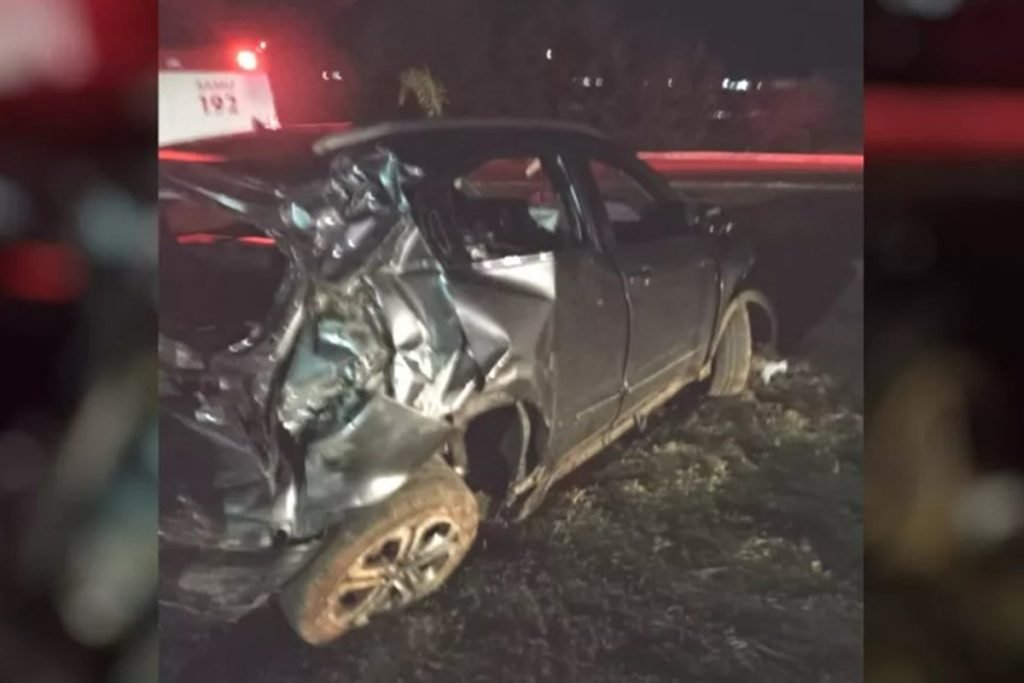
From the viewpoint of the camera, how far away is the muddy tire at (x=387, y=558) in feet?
2.17

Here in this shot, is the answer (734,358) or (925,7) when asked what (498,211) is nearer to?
(734,358)

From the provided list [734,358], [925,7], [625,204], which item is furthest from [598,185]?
[925,7]

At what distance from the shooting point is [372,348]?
2.14 ft

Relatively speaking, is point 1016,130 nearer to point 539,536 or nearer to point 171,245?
point 539,536

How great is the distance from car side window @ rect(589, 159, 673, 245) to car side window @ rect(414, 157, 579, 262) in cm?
2

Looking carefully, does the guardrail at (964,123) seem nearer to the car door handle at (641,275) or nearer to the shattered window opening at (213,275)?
the car door handle at (641,275)

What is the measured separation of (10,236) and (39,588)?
0.21m

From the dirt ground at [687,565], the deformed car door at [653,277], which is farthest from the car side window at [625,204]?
the dirt ground at [687,565]

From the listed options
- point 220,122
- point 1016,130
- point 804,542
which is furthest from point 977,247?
point 220,122

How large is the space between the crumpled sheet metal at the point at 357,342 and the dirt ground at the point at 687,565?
0.27 ft

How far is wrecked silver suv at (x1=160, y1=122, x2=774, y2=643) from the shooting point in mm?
653

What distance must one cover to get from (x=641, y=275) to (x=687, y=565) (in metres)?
0.17

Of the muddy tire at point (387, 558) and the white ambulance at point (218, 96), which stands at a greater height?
the white ambulance at point (218, 96)

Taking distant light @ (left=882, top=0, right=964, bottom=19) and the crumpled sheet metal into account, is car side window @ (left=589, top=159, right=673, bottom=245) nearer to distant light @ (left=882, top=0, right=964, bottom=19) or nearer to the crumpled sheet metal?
the crumpled sheet metal
